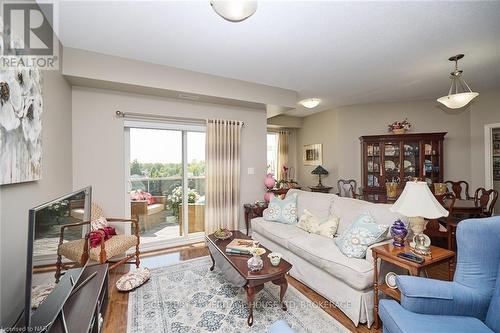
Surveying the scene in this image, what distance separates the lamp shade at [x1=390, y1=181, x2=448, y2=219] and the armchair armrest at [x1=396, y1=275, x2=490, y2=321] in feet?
1.75

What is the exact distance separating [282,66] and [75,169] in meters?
3.10

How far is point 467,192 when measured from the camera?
431 centimetres

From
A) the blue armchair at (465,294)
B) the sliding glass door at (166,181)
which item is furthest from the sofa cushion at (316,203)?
the sliding glass door at (166,181)

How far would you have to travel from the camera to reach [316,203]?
3033 millimetres

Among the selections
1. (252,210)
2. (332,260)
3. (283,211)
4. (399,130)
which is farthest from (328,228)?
(399,130)

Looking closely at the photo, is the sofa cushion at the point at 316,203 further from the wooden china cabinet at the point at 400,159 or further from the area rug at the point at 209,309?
the wooden china cabinet at the point at 400,159

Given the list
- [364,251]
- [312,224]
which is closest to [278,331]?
[364,251]

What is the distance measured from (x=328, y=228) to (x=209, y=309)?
60.5 inches

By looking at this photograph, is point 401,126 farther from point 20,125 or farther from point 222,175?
point 20,125

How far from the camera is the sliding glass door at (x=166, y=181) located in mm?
3402

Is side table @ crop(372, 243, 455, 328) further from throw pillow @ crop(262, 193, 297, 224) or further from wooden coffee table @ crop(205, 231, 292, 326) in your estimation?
throw pillow @ crop(262, 193, 297, 224)

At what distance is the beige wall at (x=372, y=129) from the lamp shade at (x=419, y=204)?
334 cm

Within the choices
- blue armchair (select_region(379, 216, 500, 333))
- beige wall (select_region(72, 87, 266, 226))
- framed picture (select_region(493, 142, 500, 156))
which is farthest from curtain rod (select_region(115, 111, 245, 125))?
framed picture (select_region(493, 142, 500, 156))

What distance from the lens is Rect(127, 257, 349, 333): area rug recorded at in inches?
70.5
